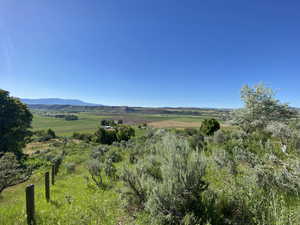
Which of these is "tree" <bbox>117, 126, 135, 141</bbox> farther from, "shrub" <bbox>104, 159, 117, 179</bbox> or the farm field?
"shrub" <bbox>104, 159, 117, 179</bbox>

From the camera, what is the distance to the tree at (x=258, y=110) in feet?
28.8

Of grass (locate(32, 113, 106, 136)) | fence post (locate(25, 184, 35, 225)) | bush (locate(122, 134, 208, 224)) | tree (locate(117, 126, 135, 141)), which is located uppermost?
bush (locate(122, 134, 208, 224))

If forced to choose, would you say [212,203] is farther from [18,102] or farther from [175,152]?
[18,102]

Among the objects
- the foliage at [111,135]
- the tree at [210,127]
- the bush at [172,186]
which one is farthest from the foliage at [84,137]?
the bush at [172,186]

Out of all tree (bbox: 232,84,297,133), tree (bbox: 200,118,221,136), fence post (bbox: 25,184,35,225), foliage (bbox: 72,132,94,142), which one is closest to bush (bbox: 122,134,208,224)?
fence post (bbox: 25,184,35,225)

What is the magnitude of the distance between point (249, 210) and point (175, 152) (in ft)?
5.87

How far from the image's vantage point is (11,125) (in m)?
18.3

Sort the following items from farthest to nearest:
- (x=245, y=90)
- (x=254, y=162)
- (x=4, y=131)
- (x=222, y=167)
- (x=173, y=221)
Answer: (x=4, y=131) < (x=245, y=90) < (x=222, y=167) < (x=254, y=162) < (x=173, y=221)

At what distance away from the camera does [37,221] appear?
400 centimetres

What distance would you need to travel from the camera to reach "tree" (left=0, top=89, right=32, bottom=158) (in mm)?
17391

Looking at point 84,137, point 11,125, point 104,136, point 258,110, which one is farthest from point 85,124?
point 258,110

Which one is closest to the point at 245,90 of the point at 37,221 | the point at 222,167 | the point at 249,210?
the point at 222,167

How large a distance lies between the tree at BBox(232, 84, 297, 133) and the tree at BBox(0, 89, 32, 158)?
23647 millimetres

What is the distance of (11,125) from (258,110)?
83.7 ft
